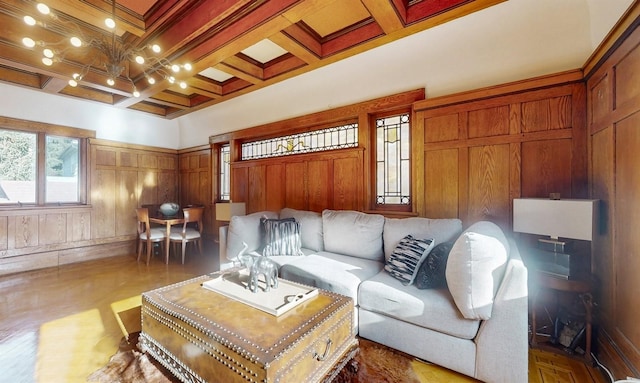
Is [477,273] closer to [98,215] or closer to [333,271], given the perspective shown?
[333,271]

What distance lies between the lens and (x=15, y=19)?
260cm

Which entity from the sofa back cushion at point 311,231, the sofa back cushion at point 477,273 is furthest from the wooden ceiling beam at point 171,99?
the sofa back cushion at point 477,273

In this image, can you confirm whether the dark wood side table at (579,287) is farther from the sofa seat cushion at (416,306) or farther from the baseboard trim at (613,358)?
the sofa seat cushion at (416,306)

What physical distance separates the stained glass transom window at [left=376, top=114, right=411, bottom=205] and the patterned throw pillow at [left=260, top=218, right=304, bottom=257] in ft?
3.62

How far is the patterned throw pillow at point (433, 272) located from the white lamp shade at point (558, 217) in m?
0.64

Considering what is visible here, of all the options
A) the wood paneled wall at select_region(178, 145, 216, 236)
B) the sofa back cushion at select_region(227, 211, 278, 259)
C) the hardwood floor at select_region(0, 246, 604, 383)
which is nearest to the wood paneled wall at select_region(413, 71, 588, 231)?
the hardwood floor at select_region(0, 246, 604, 383)

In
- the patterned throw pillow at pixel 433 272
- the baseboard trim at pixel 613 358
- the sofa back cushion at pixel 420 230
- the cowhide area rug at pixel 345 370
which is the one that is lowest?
the cowhide area rug at pixel 345 370

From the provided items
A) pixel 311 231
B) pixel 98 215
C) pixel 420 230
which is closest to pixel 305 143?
pixel 311 231

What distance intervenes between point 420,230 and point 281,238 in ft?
4.87

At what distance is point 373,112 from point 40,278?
4.95 meters

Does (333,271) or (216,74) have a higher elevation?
(216,74)

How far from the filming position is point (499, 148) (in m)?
2.44

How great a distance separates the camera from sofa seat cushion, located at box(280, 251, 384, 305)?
2.16 metres

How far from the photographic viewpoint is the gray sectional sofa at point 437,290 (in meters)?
1.57
